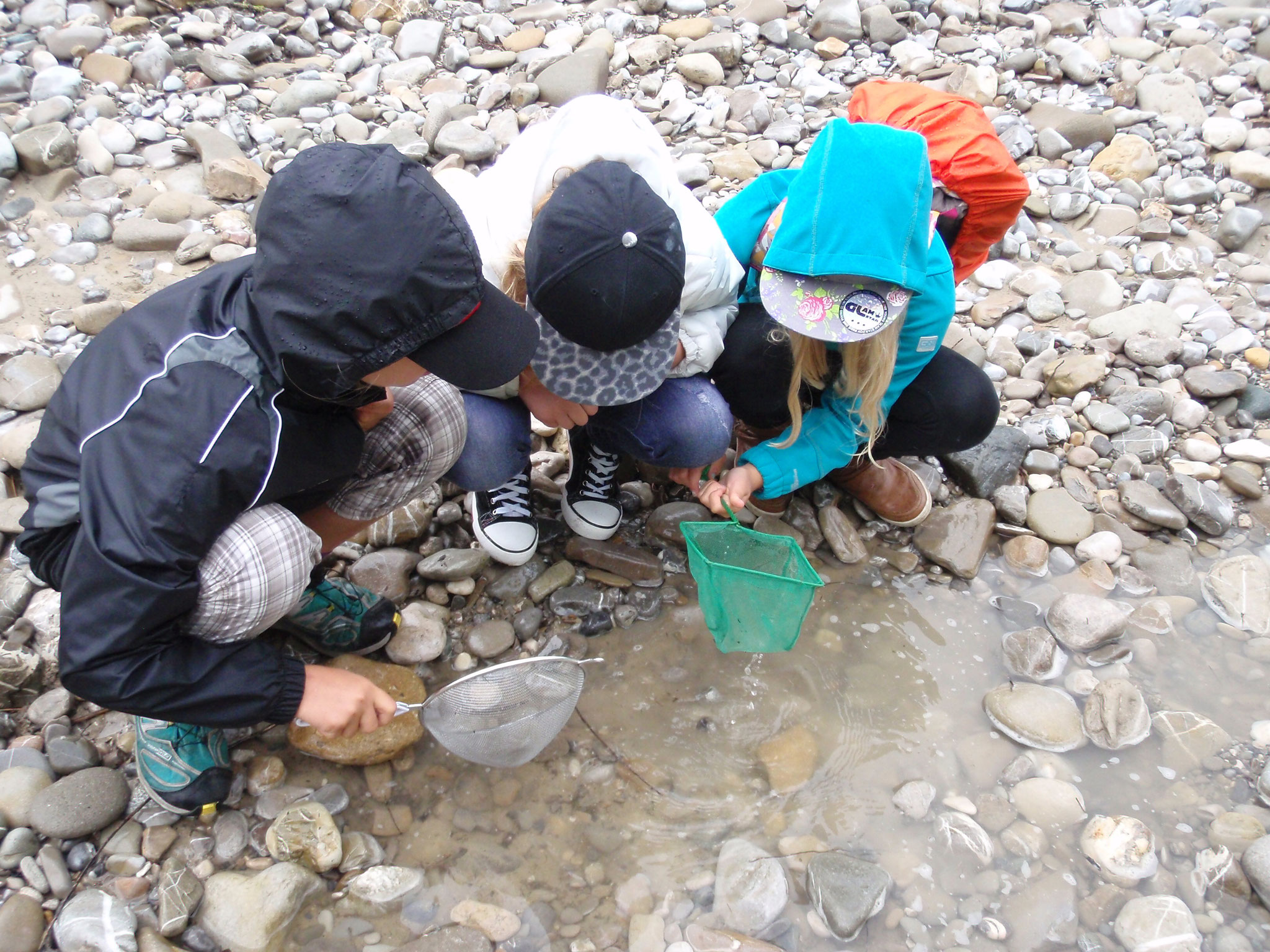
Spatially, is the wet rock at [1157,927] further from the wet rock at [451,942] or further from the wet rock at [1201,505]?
the wet rock at [451,942]

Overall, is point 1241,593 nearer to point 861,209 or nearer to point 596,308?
point 861,209

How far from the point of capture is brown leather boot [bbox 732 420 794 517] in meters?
2.64

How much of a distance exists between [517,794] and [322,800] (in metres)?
0.44

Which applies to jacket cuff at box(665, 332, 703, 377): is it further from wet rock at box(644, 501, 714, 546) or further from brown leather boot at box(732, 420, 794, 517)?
wet rock at box(644, 501, 714, 546)

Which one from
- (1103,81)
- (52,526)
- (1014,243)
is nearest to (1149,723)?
(1014,243)

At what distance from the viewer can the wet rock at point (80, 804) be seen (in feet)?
5.95

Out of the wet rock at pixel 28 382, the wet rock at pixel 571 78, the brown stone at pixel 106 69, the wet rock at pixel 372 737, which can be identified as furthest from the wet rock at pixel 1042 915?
the brown stone at pixel 106 69

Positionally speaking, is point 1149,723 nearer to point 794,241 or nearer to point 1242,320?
point 794,241

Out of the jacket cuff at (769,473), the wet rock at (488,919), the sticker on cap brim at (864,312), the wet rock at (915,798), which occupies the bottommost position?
the wet rock at (488,919)

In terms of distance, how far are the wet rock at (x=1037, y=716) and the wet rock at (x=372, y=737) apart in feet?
4.73

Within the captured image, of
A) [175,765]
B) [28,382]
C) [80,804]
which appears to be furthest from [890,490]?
[28,382]

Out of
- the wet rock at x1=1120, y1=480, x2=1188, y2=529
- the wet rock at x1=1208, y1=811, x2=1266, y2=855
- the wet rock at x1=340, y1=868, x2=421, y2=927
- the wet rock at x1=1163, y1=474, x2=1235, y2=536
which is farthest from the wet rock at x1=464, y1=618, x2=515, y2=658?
the wet rock at x1=1163, y1=474, x2=1235, y2=536

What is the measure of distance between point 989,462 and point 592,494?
49.6 inches

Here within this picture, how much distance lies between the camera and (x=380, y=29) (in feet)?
15.4
